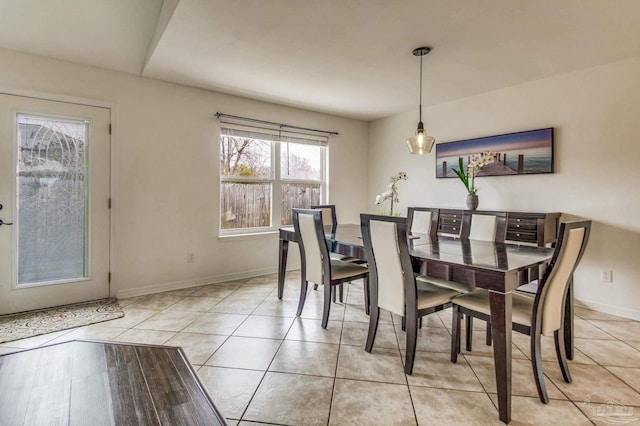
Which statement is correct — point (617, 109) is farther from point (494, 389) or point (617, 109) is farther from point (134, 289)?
point (134, 289)

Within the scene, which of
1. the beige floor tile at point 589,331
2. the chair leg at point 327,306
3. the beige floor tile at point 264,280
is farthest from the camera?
the beige floor tile at point 264,280

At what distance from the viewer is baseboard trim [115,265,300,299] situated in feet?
11.2

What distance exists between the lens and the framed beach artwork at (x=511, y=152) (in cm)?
341

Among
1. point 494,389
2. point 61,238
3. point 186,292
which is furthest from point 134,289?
point 494,389

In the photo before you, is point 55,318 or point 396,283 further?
point 55,318

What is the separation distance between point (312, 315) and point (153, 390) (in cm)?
184

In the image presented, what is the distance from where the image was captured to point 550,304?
1765mm

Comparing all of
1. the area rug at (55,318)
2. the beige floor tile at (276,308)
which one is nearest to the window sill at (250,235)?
the beige floor tile at (276,308)

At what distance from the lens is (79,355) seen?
1388 millimetres

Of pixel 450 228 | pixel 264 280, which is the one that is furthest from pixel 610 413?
pixel 264 280

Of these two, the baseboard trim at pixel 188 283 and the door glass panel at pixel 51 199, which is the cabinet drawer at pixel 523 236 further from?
the door glass panel at pixel 51 199

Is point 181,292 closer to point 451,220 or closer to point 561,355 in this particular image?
point 451,220

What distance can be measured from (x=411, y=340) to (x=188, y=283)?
2.80m

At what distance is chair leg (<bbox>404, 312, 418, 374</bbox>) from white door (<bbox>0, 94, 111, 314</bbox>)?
10.0 ft
